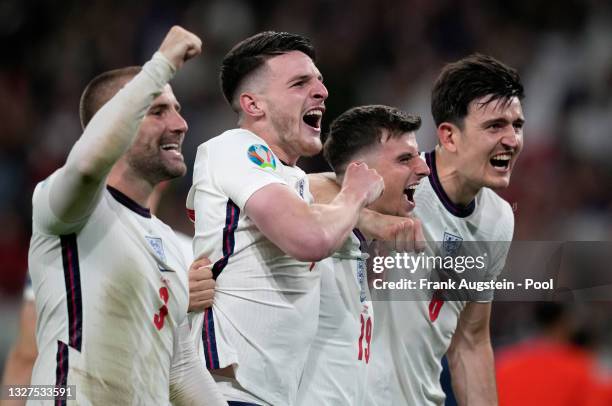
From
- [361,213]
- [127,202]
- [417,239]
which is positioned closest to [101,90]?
[127,202]

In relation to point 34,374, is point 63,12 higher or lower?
higher

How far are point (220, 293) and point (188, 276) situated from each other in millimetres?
158

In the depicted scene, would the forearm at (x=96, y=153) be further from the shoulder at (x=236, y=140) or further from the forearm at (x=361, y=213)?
the forearm at (x=361, y=213)

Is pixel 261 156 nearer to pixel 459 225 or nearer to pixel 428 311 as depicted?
pixel 428 311

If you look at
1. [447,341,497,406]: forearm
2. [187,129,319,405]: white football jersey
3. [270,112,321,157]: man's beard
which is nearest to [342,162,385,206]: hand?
[187,129,319,405]: white football jersey

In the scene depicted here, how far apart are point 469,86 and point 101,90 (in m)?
2.28

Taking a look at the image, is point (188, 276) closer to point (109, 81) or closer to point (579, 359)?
point (109, 81)

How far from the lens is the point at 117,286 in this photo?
332 centimetres

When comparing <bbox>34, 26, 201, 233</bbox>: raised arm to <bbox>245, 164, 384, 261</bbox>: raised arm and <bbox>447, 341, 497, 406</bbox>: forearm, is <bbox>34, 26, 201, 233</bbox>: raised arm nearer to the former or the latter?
<bbox>245, 164, 384, 261</bbox>: raised arm

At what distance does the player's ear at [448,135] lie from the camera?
5328mm

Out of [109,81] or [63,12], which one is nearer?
[109,81]

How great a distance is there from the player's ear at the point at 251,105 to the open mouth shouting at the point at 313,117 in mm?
185

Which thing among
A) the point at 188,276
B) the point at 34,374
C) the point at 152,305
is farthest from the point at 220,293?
the point at 34,374

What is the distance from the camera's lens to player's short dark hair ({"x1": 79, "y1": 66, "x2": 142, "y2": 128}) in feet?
11.9
